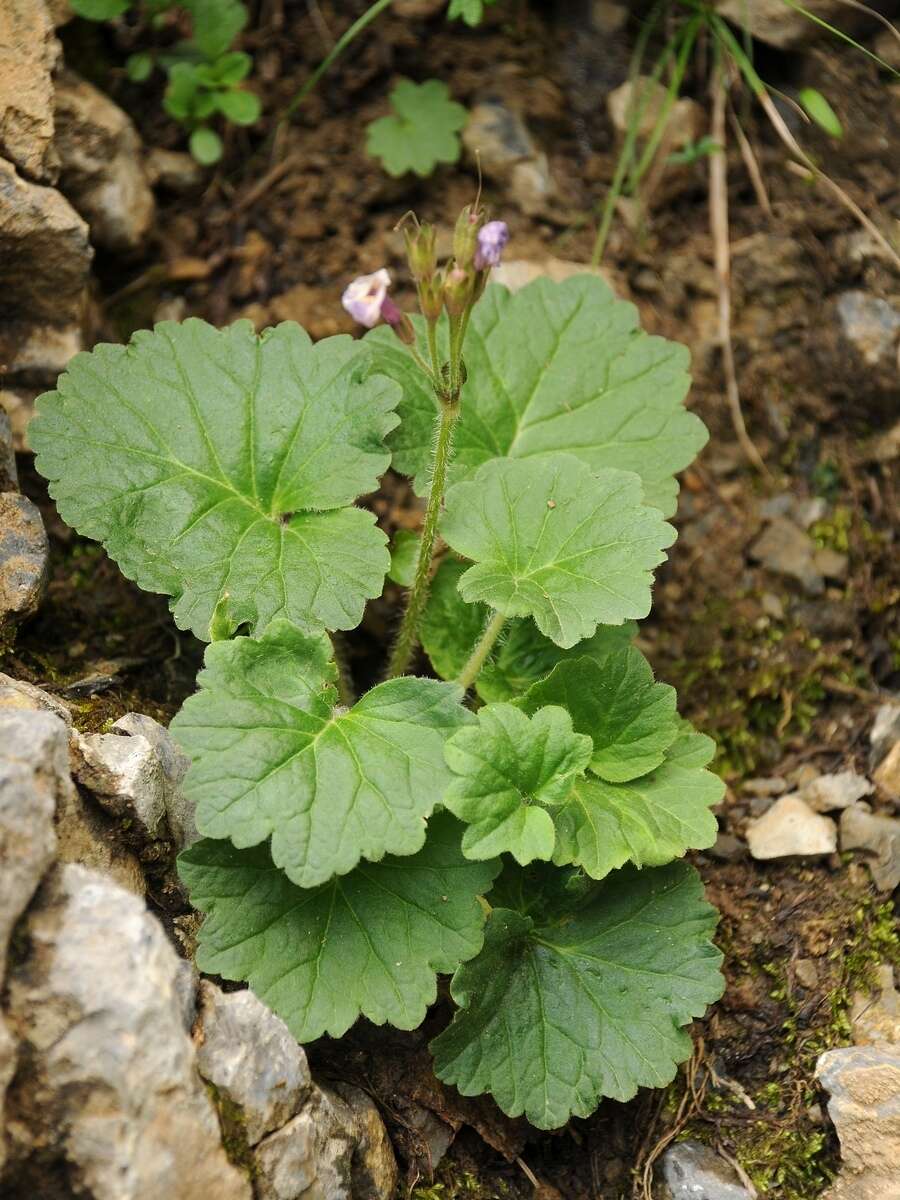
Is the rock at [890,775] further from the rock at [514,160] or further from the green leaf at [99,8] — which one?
the green leaf at [99,8]

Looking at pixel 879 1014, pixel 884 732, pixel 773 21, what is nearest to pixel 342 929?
pixel 879 1014

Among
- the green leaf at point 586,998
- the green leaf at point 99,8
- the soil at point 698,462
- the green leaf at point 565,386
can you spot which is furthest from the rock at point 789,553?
the green leaf at point 99,8

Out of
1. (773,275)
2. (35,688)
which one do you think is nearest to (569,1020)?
(35,688)

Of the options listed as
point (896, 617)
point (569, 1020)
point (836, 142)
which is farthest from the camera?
point (836, 142)

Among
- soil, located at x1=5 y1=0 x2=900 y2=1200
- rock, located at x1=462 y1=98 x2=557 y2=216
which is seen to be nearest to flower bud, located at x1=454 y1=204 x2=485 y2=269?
soil, located at x1=5 y1=0 x2=900 y2=1200

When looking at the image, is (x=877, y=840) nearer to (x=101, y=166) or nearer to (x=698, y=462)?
(x=698, y=462)

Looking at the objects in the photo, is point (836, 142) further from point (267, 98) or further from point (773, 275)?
point (267, 98)

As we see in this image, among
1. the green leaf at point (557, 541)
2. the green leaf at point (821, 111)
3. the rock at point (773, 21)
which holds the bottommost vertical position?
the green leaf at point (557, 541)
